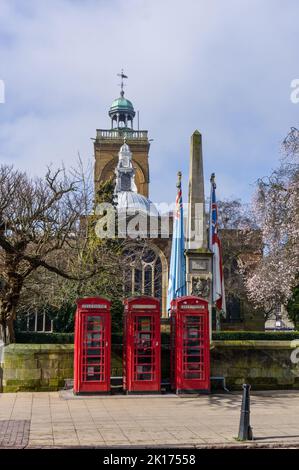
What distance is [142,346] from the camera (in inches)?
506

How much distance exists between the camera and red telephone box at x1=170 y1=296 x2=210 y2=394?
1286 centimetres

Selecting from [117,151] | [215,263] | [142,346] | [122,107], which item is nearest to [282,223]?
[215,263]

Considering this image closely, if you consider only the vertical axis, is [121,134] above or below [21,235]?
above

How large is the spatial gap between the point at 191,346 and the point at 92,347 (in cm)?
236

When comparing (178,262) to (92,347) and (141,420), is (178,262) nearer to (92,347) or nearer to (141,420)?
(92,347)

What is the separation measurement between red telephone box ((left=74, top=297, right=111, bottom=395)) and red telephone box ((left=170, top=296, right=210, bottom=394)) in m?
1.66

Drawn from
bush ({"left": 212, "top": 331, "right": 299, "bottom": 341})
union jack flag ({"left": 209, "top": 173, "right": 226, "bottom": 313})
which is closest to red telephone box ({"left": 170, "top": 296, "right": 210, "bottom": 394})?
union jack flag ({"left": 209, "top": 173, "right": 226, "bottom": 313})

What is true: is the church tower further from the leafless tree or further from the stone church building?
the leafless tree

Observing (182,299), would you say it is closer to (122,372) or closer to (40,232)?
(122,372)

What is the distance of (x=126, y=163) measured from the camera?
54.8 metres

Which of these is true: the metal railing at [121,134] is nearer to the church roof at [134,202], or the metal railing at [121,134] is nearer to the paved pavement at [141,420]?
the church roof at [134,202]

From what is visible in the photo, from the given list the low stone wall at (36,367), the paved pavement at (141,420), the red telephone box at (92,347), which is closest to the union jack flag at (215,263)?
the paved pavement at (141,420)

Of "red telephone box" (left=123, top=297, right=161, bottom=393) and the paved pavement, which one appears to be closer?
the paved pavement
